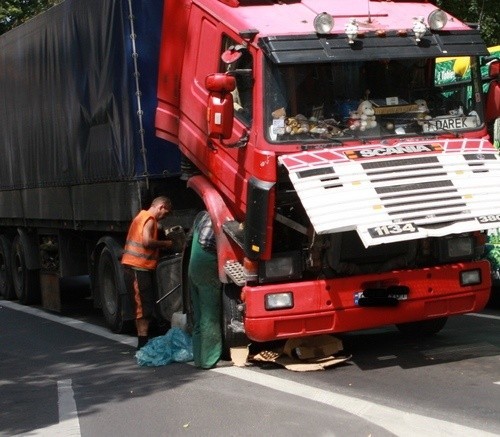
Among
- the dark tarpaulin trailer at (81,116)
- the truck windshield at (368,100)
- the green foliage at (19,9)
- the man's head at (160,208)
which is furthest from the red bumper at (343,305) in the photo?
the green foliage at (19,9)

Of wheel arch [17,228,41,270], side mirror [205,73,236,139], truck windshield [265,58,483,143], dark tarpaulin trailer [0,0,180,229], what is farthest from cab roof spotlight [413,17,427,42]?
wheel arch [17,228,41,270]

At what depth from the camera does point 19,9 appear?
1193 inches

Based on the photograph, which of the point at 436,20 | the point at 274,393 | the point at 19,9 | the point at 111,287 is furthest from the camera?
the point at 19,9

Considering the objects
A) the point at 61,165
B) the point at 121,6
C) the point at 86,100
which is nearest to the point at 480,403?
the point at 121,6

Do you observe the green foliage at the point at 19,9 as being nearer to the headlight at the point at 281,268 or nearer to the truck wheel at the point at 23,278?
the truck wheel at the point at 23,278

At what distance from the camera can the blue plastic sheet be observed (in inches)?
441

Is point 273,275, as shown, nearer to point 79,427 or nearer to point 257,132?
point 257,132

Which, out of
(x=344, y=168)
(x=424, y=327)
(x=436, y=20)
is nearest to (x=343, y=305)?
(x=344, y=168)

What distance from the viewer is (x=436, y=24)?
10125 mm

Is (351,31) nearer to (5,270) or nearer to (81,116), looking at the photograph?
(81,116)

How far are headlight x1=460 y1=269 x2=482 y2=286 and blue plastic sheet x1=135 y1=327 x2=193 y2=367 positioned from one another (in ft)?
8.98

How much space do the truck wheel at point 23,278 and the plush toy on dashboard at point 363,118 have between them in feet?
29.4

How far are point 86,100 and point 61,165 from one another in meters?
1.49

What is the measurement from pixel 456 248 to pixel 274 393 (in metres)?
2.18
